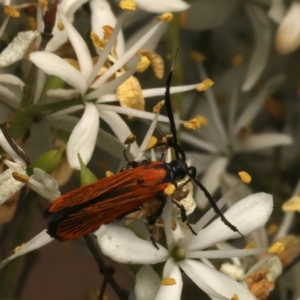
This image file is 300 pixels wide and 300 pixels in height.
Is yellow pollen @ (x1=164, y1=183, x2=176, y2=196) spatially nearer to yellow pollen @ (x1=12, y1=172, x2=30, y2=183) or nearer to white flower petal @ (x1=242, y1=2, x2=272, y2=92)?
yellow pollen @ (x1=12, y1=172, x2=30, y2=183)

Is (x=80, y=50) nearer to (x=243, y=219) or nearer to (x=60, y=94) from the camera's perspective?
(x=60, y=94)

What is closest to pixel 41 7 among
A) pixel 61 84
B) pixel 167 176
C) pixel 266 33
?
pixel 61 84

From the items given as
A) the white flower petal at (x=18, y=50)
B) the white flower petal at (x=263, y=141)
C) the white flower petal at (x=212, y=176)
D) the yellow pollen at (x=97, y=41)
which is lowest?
the white flower petal at (x=212, y=176)

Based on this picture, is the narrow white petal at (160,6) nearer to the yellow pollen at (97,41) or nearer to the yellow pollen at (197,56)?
the yellow pollen at (97,41)

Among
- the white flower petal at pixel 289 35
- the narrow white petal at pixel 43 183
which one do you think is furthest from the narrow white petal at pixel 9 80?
the white flower petal at pixel 289 35

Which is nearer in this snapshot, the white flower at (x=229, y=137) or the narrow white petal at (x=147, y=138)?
the narrow white petal at (x=147, y=138)

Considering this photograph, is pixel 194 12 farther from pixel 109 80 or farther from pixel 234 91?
pixel 109 80
